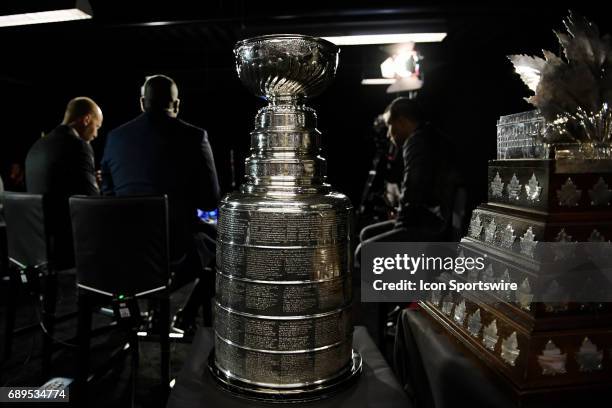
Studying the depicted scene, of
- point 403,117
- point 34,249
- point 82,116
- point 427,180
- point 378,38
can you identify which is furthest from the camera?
point 378,38

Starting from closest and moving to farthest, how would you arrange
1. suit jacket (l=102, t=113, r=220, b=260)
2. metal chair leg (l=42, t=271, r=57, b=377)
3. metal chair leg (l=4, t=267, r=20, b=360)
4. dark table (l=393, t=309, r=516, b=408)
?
dark table (l=393, t=309, r=516, b=408), suit jacket (l=102, t=113, r=220, b=260), metal chair leg (l=42, t=271, r=57, b=377), metal chair leg (l=4, t=267, r=20, b=360)

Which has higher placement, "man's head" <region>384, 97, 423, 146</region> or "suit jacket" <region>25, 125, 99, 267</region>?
"man's head" <region>384, 97, 423, 146</region>

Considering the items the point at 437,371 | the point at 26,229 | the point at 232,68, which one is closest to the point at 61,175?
the point at 26,229

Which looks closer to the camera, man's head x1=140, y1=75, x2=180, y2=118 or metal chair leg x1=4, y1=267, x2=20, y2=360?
man's head x1=140, y1=75, x2=180, y2=118

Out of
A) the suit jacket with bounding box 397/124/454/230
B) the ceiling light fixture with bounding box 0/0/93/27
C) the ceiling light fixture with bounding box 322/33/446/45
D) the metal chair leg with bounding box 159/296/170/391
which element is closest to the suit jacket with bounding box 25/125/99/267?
the ceiling light fixture with bounding box 0/0/93/27

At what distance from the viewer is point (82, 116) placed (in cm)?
270

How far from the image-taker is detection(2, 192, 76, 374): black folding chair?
223 centimetres

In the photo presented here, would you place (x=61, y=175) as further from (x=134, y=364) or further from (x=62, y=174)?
(x=134, y=364)

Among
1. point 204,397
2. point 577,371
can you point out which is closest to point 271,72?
point 204,397

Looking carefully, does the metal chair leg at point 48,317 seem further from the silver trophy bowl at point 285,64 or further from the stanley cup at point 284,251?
the silver trophy bowl at point 285,64

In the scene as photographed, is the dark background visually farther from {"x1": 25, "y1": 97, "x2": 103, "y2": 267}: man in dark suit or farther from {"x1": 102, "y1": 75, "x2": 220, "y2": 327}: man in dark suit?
{"x1": 102, "y1": 75, "x2": 220, "y2": 327}: man in dark suit

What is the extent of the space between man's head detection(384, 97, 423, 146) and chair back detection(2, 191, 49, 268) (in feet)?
7.14

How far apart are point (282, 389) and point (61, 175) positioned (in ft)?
7.04

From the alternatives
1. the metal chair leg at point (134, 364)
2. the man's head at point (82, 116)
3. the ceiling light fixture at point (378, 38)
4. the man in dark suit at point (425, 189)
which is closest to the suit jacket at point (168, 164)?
the metal chair leg at point (134, 364)
